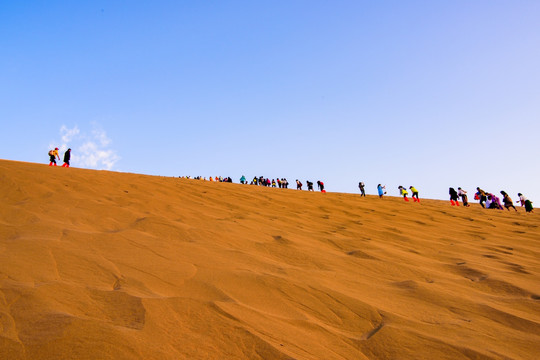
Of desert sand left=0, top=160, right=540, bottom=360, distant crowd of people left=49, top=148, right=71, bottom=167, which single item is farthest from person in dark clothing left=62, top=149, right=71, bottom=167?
desert sand left=0, top=160, right=540, bottom=360

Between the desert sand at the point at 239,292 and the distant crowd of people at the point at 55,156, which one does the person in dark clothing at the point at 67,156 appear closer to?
the distant crowd of people at the point at 55,156

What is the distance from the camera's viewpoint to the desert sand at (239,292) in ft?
5.58

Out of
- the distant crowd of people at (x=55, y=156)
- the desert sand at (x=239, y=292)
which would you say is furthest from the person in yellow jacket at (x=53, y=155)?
the desert sand at (x=239, y=292)

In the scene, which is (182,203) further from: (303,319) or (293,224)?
(303,319)

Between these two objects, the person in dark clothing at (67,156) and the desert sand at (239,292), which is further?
the person in dark clothing at (67,156)

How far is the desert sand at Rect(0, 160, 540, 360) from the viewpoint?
170cm

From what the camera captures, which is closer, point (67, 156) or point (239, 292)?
point (239, 292)

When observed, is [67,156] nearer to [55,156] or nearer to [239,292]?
[55,156]

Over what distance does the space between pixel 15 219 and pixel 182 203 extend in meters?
2.82

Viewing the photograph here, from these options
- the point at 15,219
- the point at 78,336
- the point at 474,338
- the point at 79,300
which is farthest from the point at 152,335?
the point at 15,219

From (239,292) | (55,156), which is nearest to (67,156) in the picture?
(55,156)

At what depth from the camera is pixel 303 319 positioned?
2129 mm

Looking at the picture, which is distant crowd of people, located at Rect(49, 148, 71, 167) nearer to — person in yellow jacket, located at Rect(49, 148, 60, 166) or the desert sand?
person in yellow jacket, located at Rect(49, 148, 60, 166)

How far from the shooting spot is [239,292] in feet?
7.90
